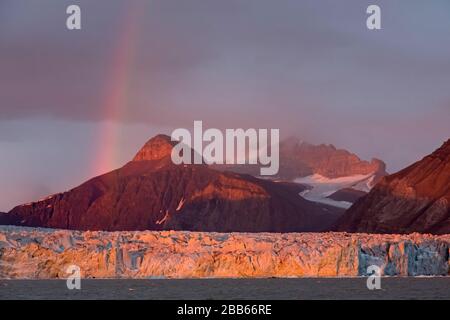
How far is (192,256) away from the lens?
99500 millimetres

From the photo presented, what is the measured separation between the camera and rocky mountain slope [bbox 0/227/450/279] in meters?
93.1

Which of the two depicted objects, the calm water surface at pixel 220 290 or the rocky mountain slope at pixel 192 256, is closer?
the calm water surface at pixel 220 290

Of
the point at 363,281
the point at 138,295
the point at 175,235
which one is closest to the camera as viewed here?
the point at 138,295

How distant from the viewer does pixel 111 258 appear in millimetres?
95375

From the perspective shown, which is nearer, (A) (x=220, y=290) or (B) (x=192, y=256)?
(A) (x=220, y=290)

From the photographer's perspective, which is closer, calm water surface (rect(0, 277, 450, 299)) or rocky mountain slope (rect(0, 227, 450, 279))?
calm water surface (rect(0, 277, 450, 299))

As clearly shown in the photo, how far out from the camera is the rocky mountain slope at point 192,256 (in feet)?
306

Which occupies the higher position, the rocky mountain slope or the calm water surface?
the rocky mountain slope

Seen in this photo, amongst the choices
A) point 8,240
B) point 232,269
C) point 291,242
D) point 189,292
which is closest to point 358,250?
point 291,242

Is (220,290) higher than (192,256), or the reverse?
(192,256)

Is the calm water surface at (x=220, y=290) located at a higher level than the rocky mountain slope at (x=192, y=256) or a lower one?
lower
